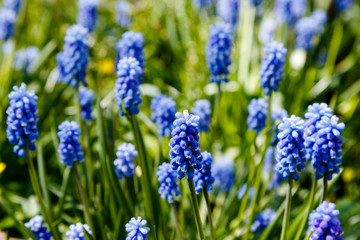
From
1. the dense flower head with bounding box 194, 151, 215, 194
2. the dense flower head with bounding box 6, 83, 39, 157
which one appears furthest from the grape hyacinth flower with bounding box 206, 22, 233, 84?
the dense flower head with bounding box 6, 83, 39, 157

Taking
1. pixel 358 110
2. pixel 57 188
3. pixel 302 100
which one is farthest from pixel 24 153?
pixel 358 110

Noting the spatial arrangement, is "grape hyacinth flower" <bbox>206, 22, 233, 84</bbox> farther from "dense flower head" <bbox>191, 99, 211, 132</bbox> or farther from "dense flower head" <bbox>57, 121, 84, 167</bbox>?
"dense flower head" <bbox>57, 121, 84, 167</bbox>

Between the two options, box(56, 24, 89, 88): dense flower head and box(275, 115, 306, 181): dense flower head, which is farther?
box(56, 24, 89, 88): dense flower head

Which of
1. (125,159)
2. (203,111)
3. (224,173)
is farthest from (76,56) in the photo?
(224,173)

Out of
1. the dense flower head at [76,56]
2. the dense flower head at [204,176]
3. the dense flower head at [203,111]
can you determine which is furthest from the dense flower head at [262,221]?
the dense flower head at [76,56]

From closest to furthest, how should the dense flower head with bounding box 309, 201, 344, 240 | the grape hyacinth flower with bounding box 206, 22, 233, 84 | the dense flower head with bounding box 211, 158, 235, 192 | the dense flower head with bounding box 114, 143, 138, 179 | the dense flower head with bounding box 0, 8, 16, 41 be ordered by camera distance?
1. the dense flower head with bounding box 309, 201, 344, 240
2. the dense flower head with bounding box 114, 143, 138, 179
3. the grape hyacinth flower with bounding box 206, 22, 233, 84
4. the dense flower head with bounding box 211, 158, 235, 192
5. the dense flower head with bounding box 0, 8, 16, 41

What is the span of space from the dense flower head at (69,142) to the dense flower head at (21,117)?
22cm

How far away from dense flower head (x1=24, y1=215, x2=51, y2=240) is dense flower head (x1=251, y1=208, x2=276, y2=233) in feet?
6.21

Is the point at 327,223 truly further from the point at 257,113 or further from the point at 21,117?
the point at 21,117

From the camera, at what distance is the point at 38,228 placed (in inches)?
137

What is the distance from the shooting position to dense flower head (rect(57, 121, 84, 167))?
3396 mm

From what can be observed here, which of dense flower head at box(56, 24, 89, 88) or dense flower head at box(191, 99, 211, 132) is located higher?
dense flower head at box(56, 24, 89, 88)

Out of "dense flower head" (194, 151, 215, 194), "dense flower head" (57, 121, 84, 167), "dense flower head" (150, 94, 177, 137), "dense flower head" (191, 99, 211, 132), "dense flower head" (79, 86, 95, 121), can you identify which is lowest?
"dense flower head" (194, 151, 215, 194)

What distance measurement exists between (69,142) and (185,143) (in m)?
1.35
